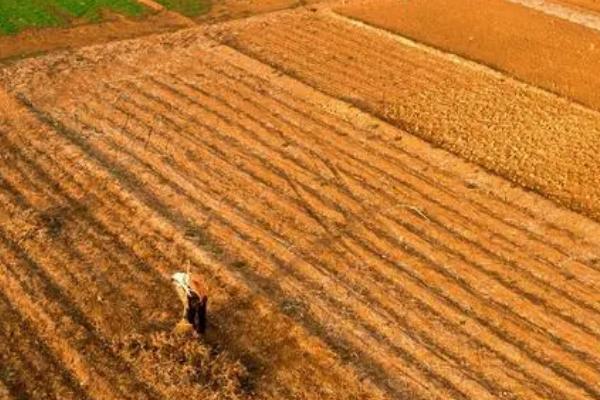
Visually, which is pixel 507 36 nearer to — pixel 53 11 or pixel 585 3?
pixel 585 3

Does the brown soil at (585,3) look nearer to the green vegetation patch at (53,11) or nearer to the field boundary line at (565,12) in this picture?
the field boundary line at (565,12)

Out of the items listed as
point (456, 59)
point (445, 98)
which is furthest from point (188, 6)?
point (445, 98)

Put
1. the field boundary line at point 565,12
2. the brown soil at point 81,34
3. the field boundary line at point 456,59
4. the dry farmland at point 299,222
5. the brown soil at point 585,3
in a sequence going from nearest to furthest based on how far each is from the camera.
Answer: the dry farmland at point 299,222, the field boundary line at point 456,59, the brown soil at point 81,34, the field boundary line at point 565,12, the brown soil at point 585,3

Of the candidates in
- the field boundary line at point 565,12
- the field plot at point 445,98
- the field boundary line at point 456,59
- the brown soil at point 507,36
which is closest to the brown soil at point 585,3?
the field boundary line at point 565,12

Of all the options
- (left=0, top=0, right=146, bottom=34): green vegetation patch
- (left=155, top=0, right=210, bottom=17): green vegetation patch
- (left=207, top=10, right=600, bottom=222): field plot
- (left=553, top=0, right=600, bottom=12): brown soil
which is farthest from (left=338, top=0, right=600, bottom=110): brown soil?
(left=0, top=0, right=146, bottom=34): green vegetation patch

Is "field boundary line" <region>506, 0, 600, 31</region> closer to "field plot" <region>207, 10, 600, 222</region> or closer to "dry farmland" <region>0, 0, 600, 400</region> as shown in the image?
"dry farmland" <region>0, 0, 600, 400</region>

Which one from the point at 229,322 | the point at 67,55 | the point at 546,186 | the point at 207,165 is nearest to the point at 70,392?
the point at 229,322
